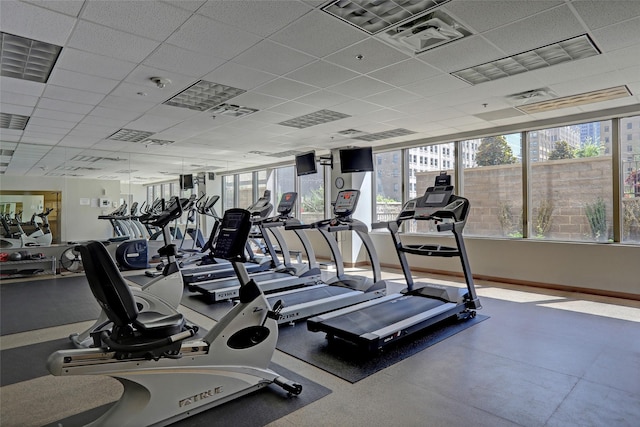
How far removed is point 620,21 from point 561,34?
0.39 m

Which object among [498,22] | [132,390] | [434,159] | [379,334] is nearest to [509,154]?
[434,159]

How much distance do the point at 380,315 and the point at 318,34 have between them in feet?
8.98

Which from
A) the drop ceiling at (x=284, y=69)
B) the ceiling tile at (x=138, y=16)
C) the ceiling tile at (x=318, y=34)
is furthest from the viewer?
the ceiling tile at (x=318, y=34)

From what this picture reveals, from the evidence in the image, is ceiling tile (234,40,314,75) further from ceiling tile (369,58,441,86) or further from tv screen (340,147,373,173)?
tv screen (340,147,373,173)

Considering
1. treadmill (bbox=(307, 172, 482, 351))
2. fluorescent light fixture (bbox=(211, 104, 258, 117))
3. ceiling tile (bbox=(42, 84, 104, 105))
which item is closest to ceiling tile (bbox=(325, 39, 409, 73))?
treadmill (bbox=(307, 172, 482, 351))

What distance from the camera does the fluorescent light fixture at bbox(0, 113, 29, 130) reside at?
554cm

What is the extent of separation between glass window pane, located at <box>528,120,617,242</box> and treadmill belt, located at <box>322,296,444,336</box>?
3.21 m

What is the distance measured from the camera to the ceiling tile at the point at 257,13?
271 cm

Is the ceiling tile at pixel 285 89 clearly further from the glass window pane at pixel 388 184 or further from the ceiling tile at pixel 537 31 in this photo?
the glass window pane at pixel 388 184

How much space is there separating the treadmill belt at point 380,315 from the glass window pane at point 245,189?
8.23m

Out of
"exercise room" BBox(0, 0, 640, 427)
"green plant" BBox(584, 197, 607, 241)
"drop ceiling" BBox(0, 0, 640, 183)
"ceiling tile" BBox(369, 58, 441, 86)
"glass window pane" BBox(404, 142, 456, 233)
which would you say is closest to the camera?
"exercise room" BBox(0, 0, 640, 427)

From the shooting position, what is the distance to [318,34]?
3.18 m

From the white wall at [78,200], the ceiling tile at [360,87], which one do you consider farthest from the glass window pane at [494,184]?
the white wall at [78,200]

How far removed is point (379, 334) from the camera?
11.2 ft
